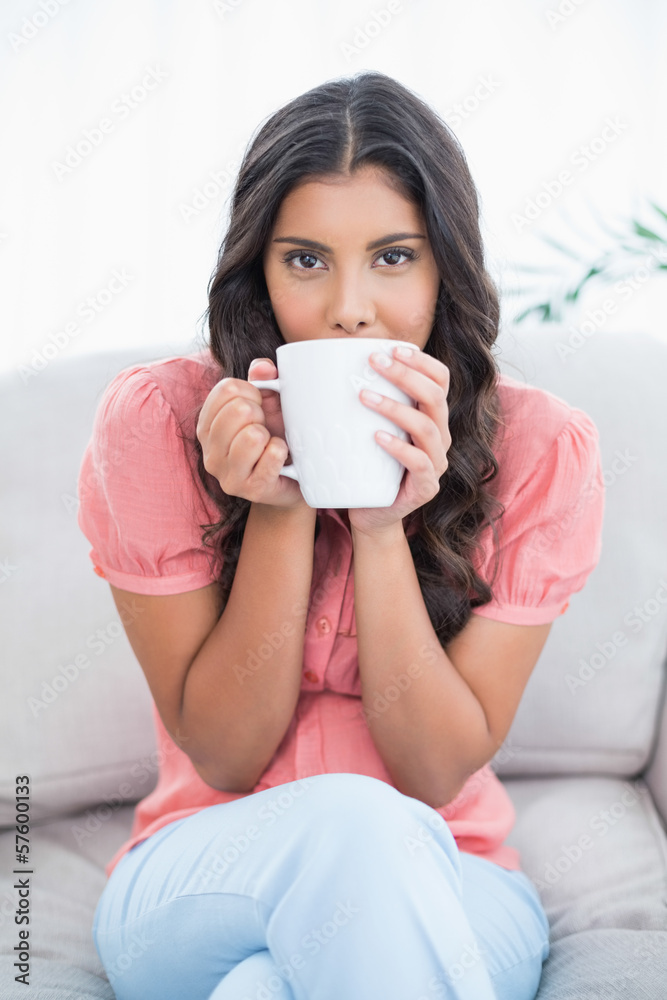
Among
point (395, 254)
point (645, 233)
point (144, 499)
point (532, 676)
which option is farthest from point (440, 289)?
point (645, 233)

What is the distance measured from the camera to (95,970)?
37.9 inches

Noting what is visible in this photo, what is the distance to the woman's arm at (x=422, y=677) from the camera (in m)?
Result: 0.89

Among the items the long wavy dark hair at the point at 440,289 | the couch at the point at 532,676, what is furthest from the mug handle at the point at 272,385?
the couch at the point at 532,676

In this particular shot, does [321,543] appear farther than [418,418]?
Yes

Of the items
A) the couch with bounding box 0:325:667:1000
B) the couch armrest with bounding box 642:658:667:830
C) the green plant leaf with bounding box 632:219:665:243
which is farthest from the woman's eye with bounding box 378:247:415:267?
the green plant leaf with bounding box 632:219:665:243

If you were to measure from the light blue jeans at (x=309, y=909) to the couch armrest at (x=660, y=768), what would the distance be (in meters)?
0.48

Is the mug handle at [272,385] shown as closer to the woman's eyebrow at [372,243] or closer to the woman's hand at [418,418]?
the woman's hand at [418,418]

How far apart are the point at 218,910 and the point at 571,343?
3.30 ft

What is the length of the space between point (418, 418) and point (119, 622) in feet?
2.44

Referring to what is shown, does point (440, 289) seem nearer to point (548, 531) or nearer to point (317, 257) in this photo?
point (317, 257)

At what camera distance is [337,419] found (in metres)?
0.64

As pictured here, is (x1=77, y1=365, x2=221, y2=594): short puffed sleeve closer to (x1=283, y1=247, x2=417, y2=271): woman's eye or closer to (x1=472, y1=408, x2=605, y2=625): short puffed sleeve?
(x1=283, y1=247, x2=417, y2=271): woman's eye

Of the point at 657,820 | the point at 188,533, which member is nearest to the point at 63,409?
the point at 188,533

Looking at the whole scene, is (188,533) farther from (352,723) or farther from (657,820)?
(657,820)
